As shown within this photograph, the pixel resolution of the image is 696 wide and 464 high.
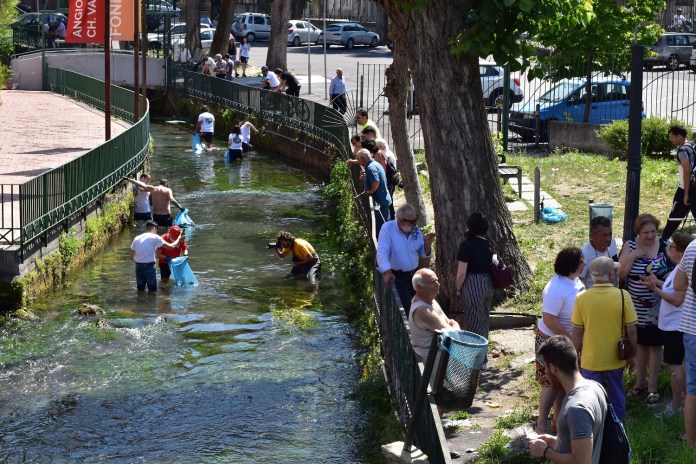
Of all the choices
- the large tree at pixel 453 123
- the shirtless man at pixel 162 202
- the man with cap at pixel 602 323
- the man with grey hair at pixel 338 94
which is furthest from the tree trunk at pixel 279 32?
the man with cap at pixel 602 323

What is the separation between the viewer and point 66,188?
63.3 ft

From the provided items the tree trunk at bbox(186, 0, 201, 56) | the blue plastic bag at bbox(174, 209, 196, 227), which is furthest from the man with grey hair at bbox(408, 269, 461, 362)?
the tree trunk at bbox(186, 0, 201, 56)

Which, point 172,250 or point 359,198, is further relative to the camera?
point 359,198

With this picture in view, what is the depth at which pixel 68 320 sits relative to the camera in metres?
16.5

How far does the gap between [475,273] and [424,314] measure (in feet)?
4.68

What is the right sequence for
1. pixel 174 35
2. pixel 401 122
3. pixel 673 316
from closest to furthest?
1. pixel 673 316
2. pixel 401 122
3. pixel 174 35

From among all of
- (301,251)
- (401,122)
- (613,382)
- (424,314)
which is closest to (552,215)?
(401,122)

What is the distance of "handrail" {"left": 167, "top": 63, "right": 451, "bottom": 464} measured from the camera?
8125 mm

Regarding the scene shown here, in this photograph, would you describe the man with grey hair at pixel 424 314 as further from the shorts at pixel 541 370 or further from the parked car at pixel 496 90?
the parked car at pixel 496 90

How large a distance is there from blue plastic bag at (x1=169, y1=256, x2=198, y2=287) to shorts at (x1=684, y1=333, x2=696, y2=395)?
1163 centimetres

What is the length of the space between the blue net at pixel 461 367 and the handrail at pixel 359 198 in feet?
0.85

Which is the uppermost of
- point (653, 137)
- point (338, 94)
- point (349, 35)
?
point (349, 35)

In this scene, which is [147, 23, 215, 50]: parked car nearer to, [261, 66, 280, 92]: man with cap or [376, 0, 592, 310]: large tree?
[261, 66, 280, 92]: man with cap

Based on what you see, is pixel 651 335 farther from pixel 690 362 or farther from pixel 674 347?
pixel 690 362
